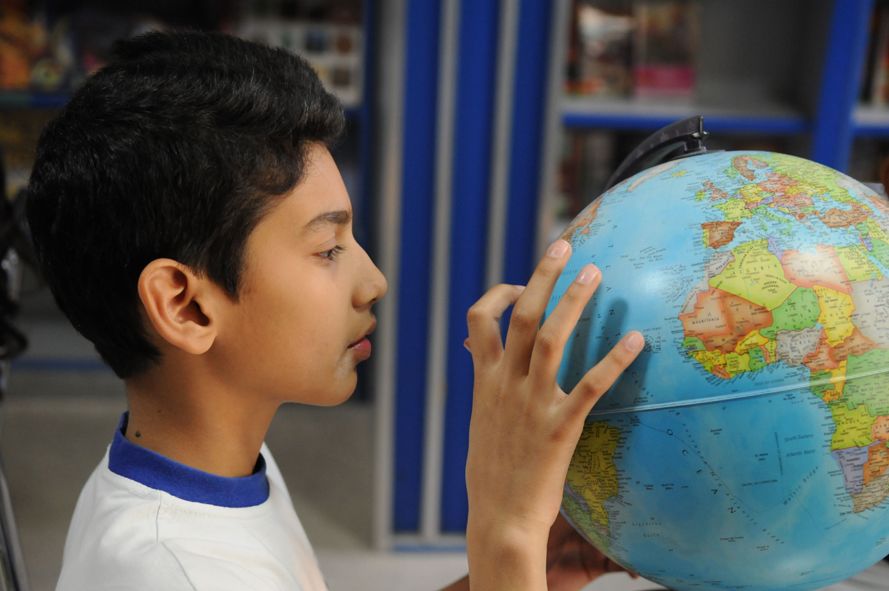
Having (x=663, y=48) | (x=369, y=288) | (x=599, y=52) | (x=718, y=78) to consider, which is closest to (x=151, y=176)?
(x=369, y=288)

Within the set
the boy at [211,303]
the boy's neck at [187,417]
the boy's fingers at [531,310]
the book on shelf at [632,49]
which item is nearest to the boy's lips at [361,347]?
the boy at [211,303]

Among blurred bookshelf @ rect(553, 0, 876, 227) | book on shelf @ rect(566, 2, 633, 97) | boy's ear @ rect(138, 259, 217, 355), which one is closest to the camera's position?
boy's ear @ rect(138, 259, 217, 355)

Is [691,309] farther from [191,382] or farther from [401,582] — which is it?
[401,582]

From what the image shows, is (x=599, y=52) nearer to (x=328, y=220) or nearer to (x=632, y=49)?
(x=632, y=49)

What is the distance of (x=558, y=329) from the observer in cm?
74

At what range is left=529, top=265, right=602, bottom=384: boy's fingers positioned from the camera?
29.0 inches

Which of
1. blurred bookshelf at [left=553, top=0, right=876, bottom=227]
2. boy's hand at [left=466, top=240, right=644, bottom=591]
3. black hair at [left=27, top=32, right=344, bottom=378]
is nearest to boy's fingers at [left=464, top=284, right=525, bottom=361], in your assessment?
boy's hand at [left=466, top=240, right=644, bottom=591]

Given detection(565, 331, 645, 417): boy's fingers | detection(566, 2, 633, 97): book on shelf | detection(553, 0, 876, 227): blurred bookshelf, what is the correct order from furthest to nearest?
detection(566, 2, 633, 97): book on shelf < detection(553, 0, 876, 227): blurred bookshelf < detection(565, 331, 645, 417): boy's fingers

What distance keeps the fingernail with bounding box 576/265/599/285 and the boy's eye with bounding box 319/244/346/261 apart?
282 millimetres

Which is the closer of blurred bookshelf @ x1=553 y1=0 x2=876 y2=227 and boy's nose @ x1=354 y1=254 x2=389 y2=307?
boy's nose @ x1=354 y1=254 x2=389 y2=307

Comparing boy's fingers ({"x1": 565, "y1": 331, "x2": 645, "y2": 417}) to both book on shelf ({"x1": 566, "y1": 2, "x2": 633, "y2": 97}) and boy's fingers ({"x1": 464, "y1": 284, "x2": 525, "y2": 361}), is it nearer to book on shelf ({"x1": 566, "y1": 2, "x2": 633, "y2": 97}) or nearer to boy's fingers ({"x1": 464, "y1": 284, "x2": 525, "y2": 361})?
boy's fingers ({"x1": 464, "y1": 284, "x2": 525, "y2": 361})

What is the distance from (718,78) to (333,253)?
2279 millimetres

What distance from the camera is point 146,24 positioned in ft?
10.4

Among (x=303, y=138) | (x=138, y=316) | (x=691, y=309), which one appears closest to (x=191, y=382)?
(x=138, y=316)
